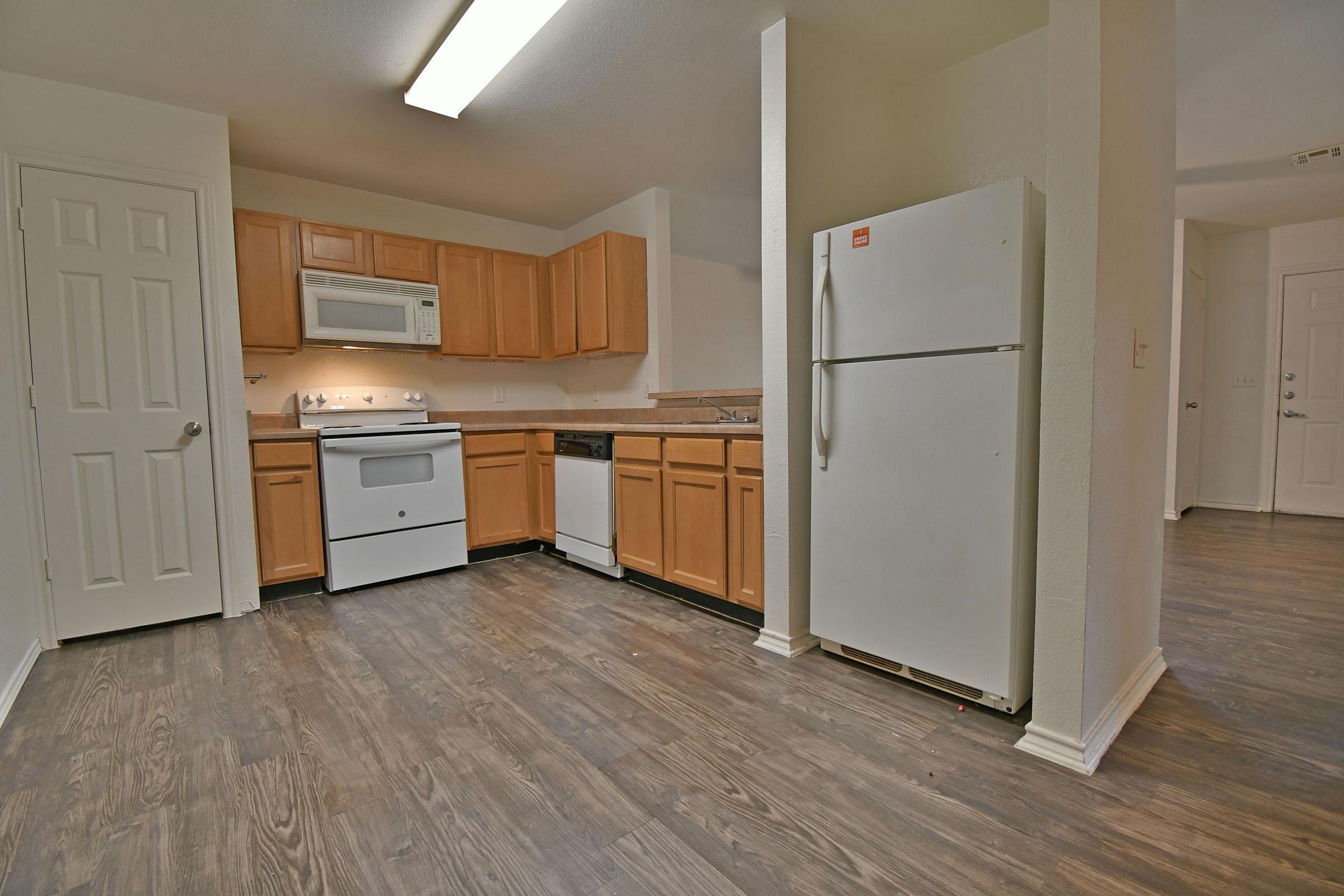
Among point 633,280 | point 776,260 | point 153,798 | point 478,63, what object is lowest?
point 153,798

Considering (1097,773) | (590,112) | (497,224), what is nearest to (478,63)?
(590,112)

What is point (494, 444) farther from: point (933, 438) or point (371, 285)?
point (933, 438)

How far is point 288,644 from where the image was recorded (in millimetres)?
2518

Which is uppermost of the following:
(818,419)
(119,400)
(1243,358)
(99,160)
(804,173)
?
(99,160)

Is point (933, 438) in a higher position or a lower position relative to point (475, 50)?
lower

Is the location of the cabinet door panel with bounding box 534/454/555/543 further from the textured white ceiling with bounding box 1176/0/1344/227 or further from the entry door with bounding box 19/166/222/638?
the textured white ceiling with bounding box 1176/0/1344/227

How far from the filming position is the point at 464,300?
13.3 feet

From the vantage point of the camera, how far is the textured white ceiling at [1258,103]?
2250mm

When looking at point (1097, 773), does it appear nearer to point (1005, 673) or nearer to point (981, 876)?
point (1005, 673)

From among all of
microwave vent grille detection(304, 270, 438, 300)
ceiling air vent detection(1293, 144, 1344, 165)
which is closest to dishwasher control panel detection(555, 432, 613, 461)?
microwave vent grille detection(304, 270, 438, 300)

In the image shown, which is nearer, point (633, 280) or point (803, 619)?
point (803, 619)

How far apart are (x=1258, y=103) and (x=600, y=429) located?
145 inches

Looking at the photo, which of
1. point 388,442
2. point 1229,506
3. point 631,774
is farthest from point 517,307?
point 1229,506

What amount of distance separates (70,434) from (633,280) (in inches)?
118
